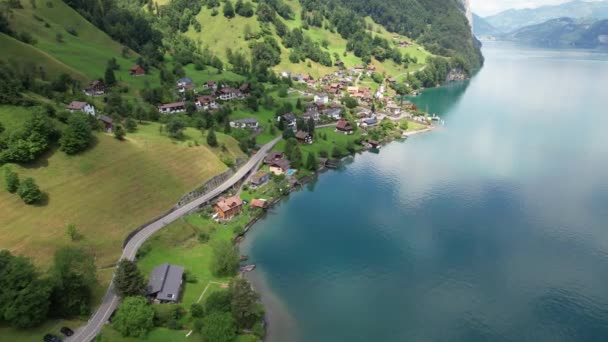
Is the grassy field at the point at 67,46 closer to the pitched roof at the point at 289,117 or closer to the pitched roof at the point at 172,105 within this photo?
the pitched roof at the point at 172,105

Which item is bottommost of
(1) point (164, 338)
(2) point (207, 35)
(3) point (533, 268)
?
(3) point (533, 268)

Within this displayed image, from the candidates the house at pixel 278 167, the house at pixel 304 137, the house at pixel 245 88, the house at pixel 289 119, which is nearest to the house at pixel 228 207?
the house at pixel 278 167

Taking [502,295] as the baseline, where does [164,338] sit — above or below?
above

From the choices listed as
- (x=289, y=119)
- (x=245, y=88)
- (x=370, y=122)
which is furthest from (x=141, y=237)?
(x=370, y=122)

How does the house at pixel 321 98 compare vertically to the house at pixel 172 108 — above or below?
below

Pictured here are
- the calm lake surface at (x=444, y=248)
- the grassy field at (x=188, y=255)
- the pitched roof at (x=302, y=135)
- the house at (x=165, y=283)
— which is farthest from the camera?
the pitched roof at (x=302, y=135)

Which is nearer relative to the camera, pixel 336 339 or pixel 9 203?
pixel 336 339

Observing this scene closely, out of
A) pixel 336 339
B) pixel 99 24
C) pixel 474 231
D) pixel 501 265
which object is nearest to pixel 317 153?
pixel 474 231

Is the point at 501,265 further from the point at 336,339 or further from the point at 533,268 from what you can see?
the point at 336,339
